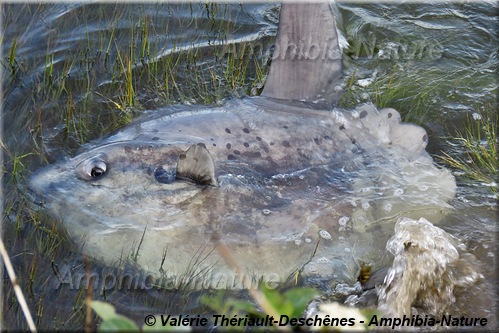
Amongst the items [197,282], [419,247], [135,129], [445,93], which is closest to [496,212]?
[419,247]

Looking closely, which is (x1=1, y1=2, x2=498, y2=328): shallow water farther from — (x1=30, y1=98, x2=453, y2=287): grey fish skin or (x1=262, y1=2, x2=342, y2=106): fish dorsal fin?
(x1=262, y1=2, x2=342, y2=106): fish dorsal fin

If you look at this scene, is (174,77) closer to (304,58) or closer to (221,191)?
(304,58)

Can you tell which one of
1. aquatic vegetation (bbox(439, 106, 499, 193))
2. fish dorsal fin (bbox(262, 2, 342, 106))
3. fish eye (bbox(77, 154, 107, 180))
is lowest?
aquatic vegetation (bbox(439, 106, 499, 193))

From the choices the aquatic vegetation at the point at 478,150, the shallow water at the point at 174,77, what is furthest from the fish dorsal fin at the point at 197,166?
the aquatic vegetation at the point at 478,150

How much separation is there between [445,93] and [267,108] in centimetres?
173

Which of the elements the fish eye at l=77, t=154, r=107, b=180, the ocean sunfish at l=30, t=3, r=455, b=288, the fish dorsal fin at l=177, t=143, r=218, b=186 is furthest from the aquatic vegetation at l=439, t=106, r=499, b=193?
the fish eye at l=77, t=154, r=107, b=180

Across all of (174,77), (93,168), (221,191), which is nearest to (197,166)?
(221,191)

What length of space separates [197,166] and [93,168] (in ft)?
2.03

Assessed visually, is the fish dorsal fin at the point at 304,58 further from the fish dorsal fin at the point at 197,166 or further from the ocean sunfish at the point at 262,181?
the fish dorsal fin at the point at 197,166

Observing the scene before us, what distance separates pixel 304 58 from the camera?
4.61 metres

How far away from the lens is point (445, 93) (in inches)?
215

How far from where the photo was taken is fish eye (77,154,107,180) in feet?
13.0

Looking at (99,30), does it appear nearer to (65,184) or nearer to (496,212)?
(65,184)

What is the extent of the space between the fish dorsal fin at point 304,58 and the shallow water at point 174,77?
59 centimetres
